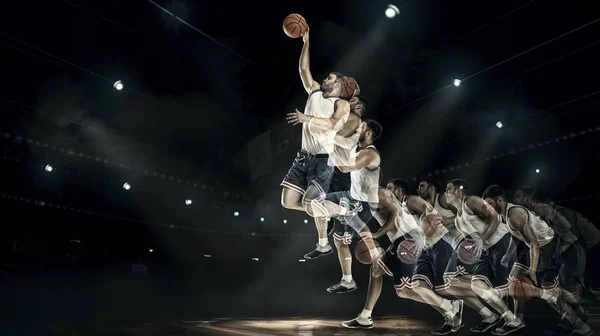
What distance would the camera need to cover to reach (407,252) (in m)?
4.07

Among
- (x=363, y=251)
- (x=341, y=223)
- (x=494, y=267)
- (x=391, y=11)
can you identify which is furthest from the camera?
(x=391, y=11)

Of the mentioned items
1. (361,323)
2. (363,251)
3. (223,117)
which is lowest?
(361,323)

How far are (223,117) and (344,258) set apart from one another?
5.30 metres

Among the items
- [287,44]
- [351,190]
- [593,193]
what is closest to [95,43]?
[287,44]

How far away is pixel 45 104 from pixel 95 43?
6.13 feet

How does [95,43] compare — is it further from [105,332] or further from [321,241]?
[321,241]

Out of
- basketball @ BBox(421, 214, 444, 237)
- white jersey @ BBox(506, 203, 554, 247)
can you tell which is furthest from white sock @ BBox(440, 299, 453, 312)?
white jersey @ BBox(506, 203, 554, 247)

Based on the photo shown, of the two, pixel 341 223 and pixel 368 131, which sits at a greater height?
Result: pixel 368 131

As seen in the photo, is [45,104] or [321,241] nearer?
[321,241]

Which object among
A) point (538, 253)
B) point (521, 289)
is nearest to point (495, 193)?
point (538, 253)

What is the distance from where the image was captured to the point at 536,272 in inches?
173

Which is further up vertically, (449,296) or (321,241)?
(321,241)

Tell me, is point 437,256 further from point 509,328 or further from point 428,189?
point 509,328

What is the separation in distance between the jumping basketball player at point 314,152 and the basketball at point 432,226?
123cm
